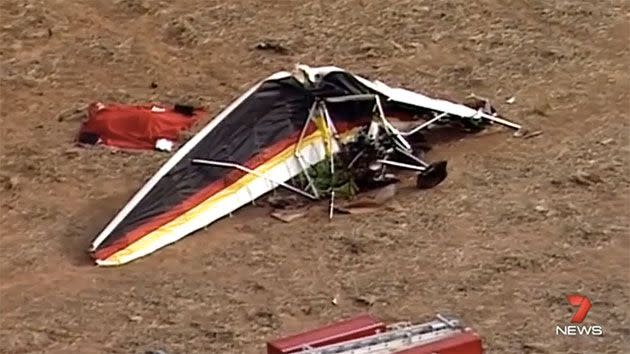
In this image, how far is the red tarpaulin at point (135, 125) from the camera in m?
10.0

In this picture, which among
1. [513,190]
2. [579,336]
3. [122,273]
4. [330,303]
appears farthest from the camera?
[513,190]

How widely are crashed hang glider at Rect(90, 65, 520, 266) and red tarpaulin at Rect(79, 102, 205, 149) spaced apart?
0.96 metres

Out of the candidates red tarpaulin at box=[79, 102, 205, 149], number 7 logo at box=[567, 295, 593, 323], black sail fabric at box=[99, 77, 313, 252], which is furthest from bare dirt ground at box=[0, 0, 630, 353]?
black sail fabric at box=[99, 77, 313, 252]

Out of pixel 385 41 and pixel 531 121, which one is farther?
pixel 385 41

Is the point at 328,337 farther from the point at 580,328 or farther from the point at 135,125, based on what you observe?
the point at 135,125

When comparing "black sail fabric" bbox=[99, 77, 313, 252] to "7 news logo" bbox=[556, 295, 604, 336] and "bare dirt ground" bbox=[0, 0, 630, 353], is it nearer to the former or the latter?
"bare dirt ground" bbox=[0, 0, 630, 353]

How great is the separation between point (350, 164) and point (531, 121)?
1.60 m

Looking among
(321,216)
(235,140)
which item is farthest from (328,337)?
(235,140)

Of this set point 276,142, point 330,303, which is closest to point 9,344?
point 330,303

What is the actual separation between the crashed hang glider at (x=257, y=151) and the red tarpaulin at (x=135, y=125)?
0.96 m

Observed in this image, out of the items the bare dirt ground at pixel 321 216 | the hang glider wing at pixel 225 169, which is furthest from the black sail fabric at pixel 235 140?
the bare dirt ground at pixel 321 216

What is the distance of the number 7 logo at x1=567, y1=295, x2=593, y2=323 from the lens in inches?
288

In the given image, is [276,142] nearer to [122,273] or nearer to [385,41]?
[122,273]

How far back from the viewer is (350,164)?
30.0 ft
